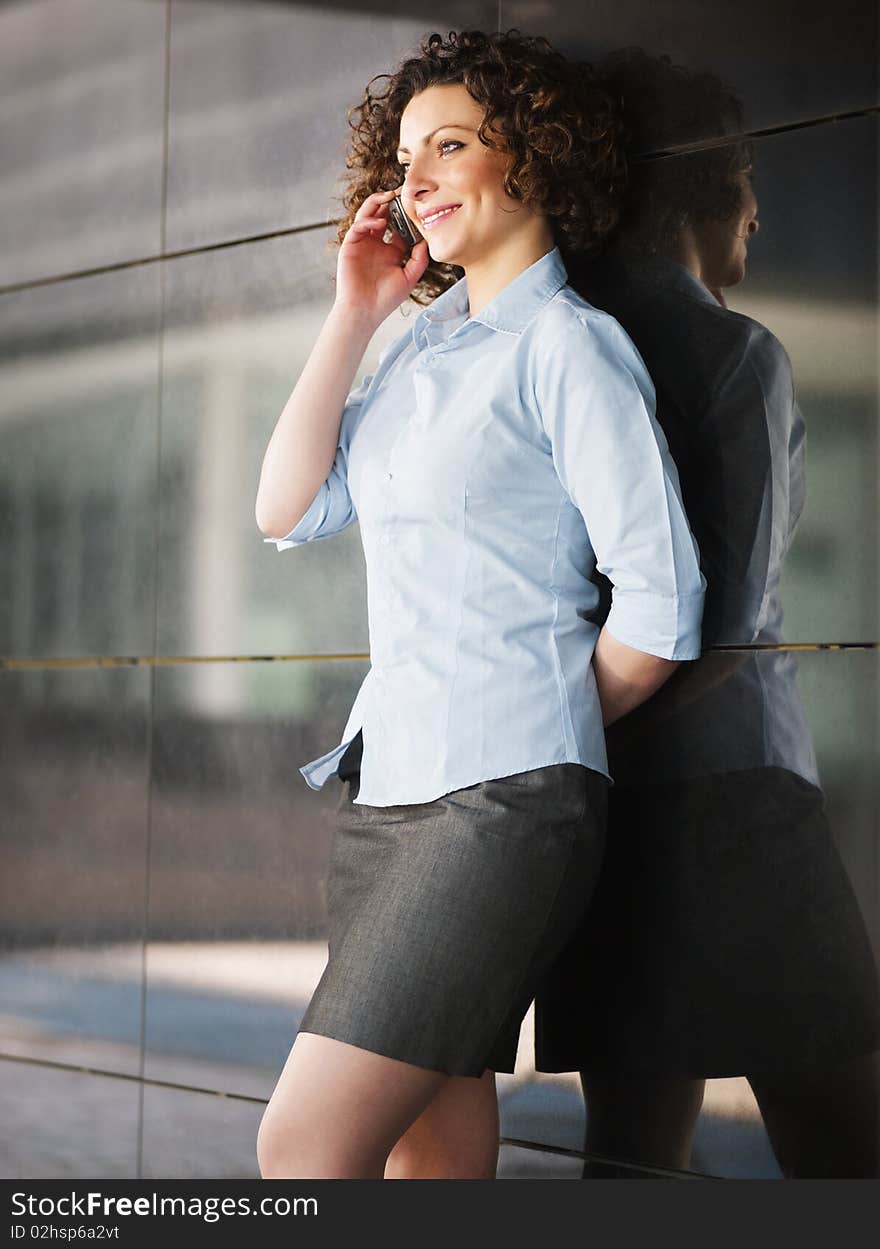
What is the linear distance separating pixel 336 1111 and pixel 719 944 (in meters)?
0.73

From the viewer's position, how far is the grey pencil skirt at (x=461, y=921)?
1975mm

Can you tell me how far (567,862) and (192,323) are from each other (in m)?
1.70

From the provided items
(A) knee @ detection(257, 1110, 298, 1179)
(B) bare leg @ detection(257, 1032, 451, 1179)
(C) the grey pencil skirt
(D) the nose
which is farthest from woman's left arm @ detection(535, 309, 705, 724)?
(A) knee @ detection(257, 1110, 298, 1179)

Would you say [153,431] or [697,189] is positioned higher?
[697,189]

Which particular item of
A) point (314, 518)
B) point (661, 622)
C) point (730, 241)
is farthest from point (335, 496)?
point (730, 241)

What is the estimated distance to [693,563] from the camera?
2.04 meters

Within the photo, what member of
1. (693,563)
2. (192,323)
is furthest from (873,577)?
(192,323)

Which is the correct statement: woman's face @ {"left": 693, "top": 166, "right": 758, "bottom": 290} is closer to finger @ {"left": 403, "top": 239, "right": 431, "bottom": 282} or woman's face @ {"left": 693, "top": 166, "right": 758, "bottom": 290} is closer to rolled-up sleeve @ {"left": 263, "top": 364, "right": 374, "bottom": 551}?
finger @ {"left": 403, "top": 239, "right": 431, "bottom": 282}

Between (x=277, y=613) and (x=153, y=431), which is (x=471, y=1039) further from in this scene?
(x=153, y=431)

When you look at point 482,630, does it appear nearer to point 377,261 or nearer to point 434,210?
point 434,210

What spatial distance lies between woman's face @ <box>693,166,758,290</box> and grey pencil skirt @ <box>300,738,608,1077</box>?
0.89 m

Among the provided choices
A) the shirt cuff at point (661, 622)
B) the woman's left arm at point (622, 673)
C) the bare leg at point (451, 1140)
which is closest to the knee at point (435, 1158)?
the bare leg at point (451, 1140)

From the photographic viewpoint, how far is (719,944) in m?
2.33

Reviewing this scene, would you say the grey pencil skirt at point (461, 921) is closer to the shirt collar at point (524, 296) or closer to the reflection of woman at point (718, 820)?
the reflection of woman at point (718, 820)
